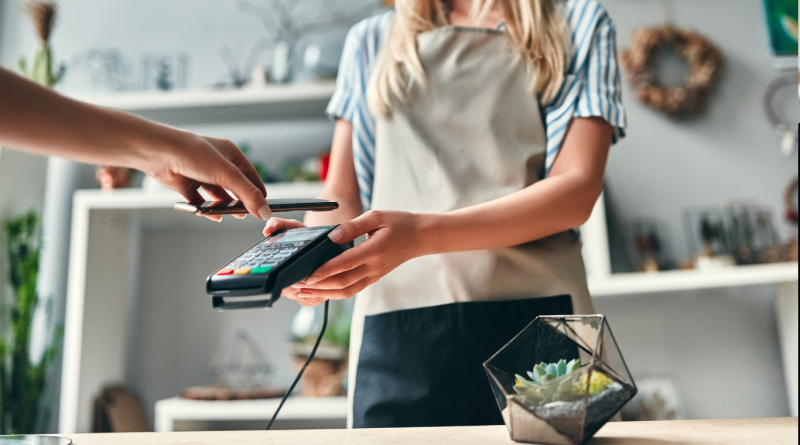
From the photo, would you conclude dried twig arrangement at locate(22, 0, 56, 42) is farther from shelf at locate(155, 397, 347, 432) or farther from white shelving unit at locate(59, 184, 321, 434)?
shelf at locate(155, 397, 347, 432)

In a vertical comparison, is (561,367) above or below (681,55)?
below

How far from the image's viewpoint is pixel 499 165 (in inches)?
30.1

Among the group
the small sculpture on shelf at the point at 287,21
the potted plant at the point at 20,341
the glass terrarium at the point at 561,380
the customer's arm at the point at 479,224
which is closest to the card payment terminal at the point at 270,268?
the customer's arm at the point at 479,224

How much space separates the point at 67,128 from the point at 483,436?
0.35 m

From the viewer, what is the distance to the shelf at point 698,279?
1498mm

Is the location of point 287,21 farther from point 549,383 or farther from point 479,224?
point 549,383

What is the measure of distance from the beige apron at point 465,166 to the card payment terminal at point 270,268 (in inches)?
10.1

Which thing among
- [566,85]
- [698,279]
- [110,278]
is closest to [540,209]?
[566,85]

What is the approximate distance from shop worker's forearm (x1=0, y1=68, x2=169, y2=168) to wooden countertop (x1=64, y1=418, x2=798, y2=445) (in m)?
0.21

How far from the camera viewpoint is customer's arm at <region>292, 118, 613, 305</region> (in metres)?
0.55

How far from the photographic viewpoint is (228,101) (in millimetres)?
1772

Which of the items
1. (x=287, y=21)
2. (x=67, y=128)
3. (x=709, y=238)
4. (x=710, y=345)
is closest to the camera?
(x=67, y=128)

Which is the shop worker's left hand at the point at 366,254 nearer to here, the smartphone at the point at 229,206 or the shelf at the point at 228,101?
the smartphone at the point at 229,206

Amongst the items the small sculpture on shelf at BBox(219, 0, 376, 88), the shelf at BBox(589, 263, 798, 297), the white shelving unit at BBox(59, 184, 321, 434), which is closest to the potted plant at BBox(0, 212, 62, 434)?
the white shelving unit at BBox(59, 184, 321, 434)
